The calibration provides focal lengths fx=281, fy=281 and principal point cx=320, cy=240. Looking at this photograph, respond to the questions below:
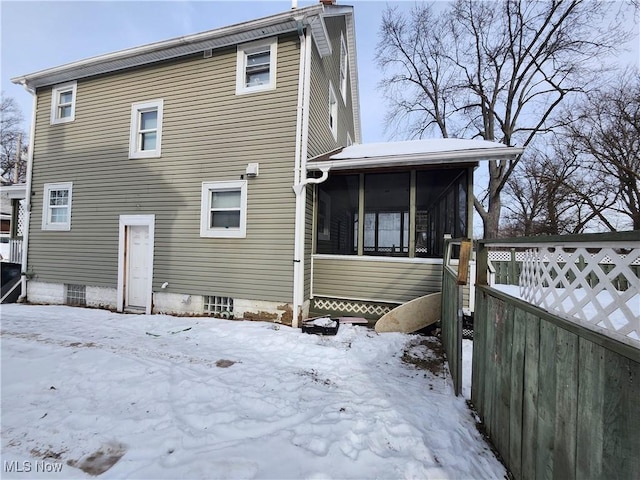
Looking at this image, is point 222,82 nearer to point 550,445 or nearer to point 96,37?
point 96,37

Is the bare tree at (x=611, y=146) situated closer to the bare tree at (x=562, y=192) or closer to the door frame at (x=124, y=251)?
the bare tree at (x=562, y=192)

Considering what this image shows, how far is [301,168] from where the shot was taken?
579 centimetres

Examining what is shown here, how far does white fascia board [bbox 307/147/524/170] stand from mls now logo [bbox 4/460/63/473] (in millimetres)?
5243

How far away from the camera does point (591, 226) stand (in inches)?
661

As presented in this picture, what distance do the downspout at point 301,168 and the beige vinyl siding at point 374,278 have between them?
72 centimetres

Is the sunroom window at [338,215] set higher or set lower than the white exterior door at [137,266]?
higher

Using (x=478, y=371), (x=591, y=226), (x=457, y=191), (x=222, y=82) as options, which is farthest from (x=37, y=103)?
(x=591, y=226)

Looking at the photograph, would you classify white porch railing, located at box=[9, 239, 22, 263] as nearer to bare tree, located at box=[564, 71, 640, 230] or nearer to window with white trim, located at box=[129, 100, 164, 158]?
window with white trim, located at box=[129, 100, 164, 158]

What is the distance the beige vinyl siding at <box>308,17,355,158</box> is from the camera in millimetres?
Answer: 6348

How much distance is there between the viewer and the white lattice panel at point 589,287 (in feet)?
3.68

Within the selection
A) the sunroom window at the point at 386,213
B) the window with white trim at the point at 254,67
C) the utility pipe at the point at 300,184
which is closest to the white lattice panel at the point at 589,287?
the utility pipe at the point at 300,184

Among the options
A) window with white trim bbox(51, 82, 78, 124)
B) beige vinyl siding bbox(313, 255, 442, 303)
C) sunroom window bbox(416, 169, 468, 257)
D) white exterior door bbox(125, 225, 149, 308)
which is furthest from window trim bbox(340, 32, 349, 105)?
window with white trim bbox(51, 82, 78, 124)

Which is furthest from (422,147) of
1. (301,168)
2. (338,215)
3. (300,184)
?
(300,184)

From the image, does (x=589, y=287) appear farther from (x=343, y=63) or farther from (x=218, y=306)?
(x=343, y=63)
